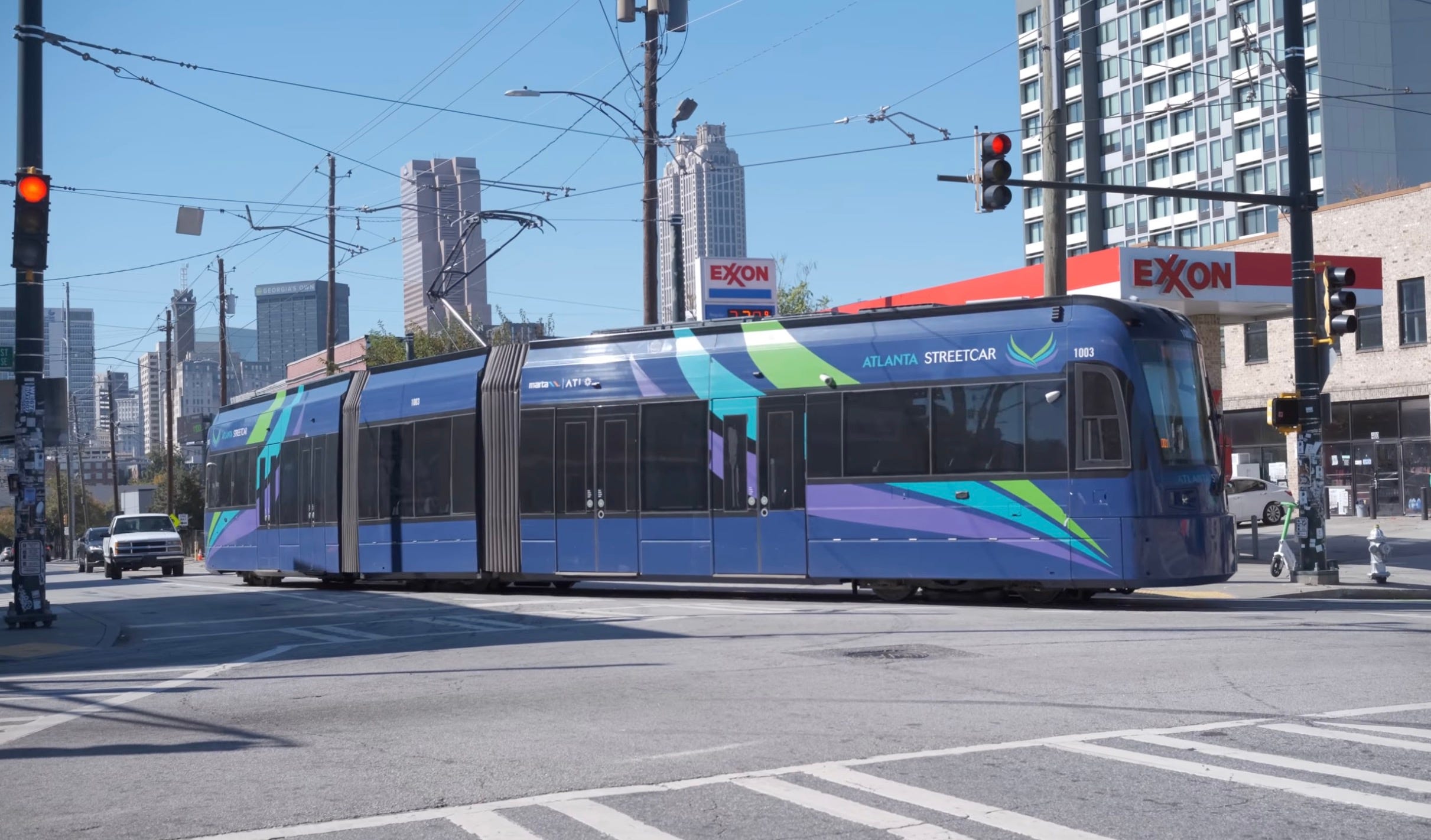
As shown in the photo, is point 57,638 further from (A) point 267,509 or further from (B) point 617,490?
(A) point 267,509

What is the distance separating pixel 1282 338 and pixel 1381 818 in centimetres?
4203

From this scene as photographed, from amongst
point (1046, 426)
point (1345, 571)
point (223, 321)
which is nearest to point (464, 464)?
point (1046, 426)

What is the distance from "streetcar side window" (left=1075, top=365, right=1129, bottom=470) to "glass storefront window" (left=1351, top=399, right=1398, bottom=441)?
29.5 m

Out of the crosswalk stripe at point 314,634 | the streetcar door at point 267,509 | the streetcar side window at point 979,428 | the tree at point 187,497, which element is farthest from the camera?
the tree at point 187,497

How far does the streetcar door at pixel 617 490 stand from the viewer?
20641 millimetres

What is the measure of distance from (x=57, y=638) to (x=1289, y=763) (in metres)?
15.1

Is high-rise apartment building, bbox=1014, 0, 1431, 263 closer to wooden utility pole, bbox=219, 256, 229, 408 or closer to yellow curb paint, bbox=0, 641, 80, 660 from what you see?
wooden utility pole, bbox=219, 256, 229, 408

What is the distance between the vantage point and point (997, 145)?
18859 mm

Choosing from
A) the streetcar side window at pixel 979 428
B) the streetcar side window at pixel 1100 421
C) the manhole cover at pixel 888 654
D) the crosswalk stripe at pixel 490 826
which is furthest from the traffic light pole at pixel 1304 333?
the crosswalk stripe at pixel 490 826

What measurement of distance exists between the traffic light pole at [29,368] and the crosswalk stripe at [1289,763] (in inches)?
606

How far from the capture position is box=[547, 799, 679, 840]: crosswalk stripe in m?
6.31

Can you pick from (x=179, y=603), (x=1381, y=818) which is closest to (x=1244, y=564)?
(x=179, y=603)

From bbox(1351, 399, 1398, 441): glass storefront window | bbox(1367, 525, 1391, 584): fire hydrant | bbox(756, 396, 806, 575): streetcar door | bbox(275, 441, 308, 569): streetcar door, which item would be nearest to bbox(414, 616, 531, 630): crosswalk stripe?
bbox(756, 396, 806, 575): streetcar door

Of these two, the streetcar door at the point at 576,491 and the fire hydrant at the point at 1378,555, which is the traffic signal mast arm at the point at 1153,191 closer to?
the fire hydrant at the point at 1378,555
